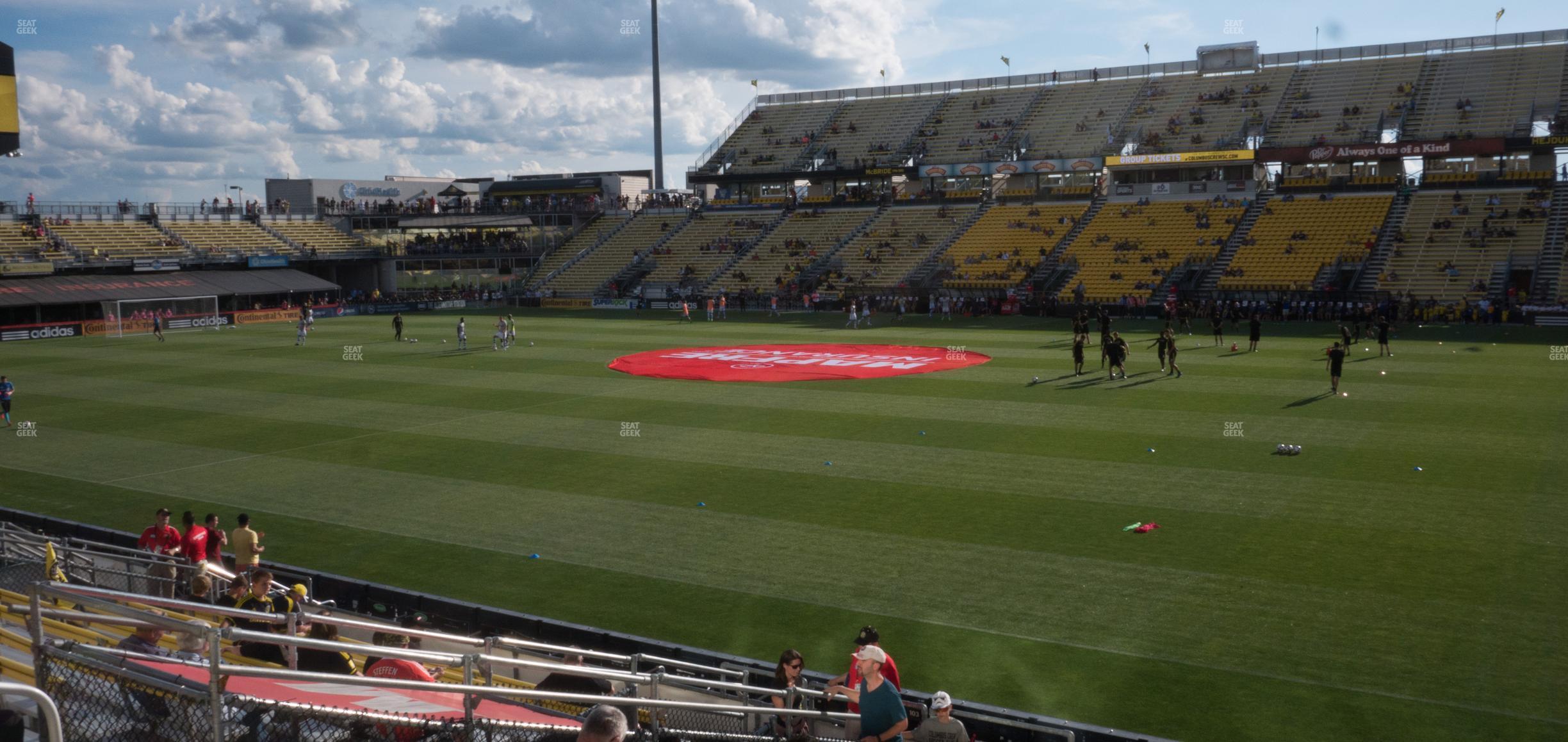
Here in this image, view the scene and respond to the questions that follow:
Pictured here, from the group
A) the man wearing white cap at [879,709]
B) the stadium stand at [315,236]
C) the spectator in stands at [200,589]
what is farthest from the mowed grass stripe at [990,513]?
the stadium stand at [315,236]

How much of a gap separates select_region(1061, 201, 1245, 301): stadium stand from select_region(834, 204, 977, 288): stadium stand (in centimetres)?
915

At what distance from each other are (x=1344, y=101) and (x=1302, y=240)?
1387 centimetres

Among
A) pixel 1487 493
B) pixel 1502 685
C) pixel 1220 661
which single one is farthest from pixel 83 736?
pixel 1487 493

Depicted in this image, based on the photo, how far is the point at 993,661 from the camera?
39.9 ft

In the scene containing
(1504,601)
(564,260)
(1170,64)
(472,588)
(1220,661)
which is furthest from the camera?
(564,260)

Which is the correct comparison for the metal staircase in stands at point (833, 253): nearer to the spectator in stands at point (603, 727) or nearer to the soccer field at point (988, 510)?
the soccer field at point (988, 510)

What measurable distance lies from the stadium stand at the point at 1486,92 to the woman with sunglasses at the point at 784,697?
61.1 metres

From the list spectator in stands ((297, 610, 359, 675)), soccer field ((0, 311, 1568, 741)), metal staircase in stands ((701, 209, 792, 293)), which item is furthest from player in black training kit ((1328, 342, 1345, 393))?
metal staircase in stands ((701, 209, 792, 293))

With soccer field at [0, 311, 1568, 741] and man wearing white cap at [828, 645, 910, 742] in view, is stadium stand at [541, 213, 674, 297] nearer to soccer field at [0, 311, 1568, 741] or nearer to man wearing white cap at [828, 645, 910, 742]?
soccer field at [0, 311, 1568, 741]

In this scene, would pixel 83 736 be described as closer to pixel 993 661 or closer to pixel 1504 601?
pixel 993 661

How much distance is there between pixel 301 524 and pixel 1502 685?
1682 cm

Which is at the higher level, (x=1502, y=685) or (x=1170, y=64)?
(x=1170, y=64)

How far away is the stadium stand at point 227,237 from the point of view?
72125mm

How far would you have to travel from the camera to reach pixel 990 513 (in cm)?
1781
